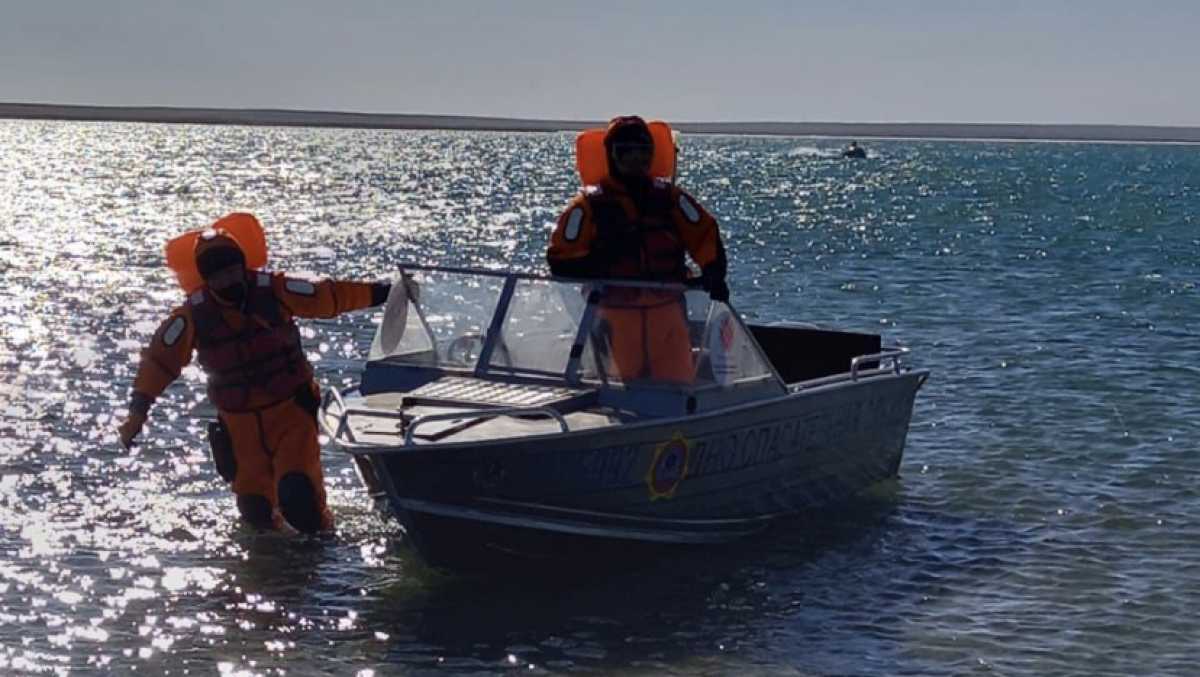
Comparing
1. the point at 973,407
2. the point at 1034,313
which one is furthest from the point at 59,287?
the point at 973,407

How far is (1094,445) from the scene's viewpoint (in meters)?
15.9

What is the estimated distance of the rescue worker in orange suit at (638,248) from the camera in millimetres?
11180

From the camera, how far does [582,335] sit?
11250 millimetres

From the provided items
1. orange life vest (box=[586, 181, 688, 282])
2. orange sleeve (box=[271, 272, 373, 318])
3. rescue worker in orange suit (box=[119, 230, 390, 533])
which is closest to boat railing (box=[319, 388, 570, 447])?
rescue worker in orange suit (box=[119, 230, 390, 533])

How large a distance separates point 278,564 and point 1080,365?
12.4 m

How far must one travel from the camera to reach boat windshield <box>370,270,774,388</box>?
1116cm

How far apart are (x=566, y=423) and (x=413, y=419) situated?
902 mm

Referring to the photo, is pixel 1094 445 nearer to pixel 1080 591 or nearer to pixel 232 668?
pixel 1080 591

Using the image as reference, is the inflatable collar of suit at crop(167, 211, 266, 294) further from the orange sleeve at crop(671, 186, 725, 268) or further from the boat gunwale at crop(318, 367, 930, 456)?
→ the orange sleeve at crop(671, 186, 725, 268)

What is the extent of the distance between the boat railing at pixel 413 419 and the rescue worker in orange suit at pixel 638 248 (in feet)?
3.11

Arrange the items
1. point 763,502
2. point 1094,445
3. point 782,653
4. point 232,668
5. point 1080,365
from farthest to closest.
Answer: point 1080,365
point 1094,445
point 763,502
point 782,653
point 232,668

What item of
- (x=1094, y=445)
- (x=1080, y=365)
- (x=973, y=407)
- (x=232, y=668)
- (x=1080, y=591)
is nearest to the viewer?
(x=232, y=668)

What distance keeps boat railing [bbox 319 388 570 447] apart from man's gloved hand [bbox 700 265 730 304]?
1402 mm

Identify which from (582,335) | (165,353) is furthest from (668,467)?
(165,353)
